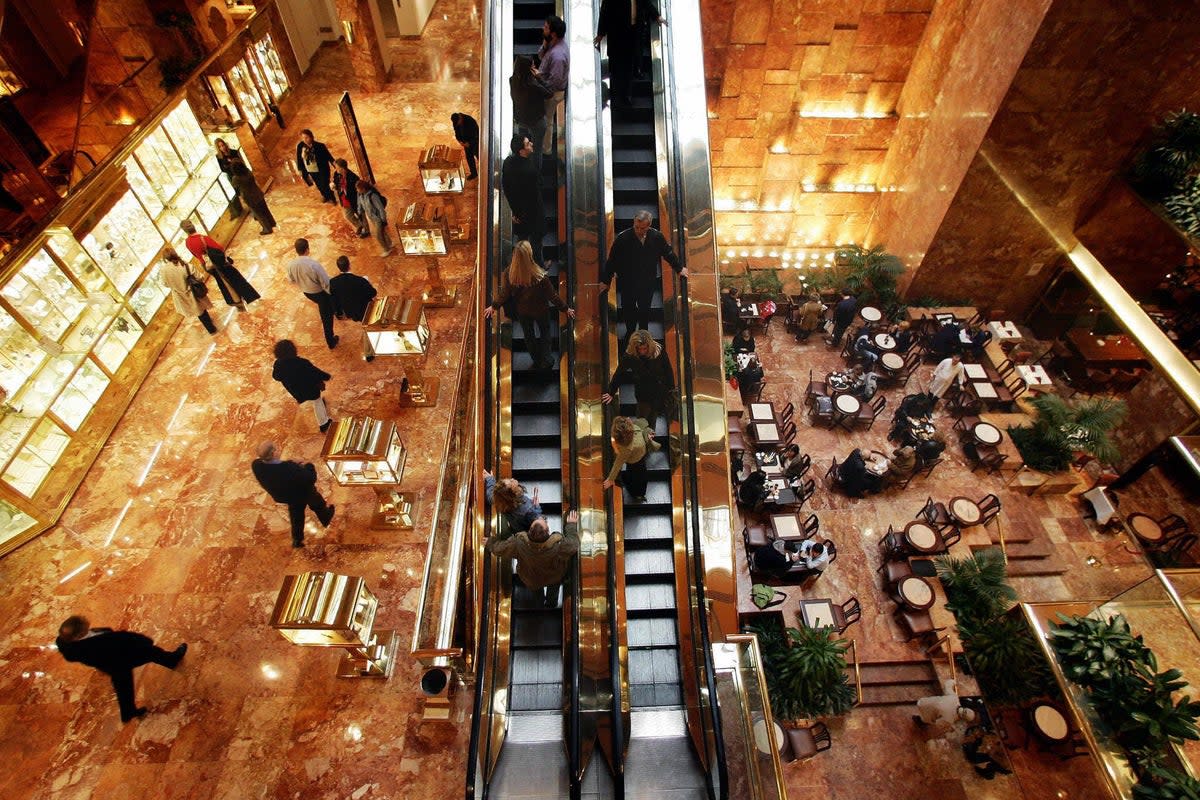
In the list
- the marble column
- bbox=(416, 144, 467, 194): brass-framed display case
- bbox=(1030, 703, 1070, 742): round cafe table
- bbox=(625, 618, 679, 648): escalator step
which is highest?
the marble column

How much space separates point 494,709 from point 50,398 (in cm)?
679

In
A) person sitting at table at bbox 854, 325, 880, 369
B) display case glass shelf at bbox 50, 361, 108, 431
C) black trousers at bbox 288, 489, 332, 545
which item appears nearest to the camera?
black trousers at bbox 288, 489, 332, 545

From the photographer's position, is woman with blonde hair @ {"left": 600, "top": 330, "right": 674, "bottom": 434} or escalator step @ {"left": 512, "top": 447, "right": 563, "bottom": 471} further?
escalator step @ {"left": 512, "top": 447, "right": 563, "bottom": 471}

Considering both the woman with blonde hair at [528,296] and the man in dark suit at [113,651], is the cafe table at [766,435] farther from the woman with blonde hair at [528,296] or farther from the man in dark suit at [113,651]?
the man in dark suit at [113,651]

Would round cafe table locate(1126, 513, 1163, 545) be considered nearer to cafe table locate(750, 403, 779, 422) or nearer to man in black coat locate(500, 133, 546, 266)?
cafe table locate(750, 403, 779, 422)

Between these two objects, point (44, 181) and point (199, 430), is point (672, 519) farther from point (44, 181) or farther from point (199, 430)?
point (44, 181)

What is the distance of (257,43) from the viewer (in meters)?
12.1

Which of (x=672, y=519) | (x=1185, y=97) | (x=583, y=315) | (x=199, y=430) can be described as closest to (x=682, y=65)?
(x=583, y=315)

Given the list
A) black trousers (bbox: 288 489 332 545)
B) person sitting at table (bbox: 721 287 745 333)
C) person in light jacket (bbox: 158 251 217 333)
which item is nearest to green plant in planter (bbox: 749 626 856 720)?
black trousers (bbox: 288 489 332 545)

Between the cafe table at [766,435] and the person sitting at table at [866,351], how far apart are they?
111 inches

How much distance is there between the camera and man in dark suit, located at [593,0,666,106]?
6.91 meters

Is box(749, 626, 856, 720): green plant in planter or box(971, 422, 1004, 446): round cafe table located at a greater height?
box(971, 422, 1004, 446): round cafe table

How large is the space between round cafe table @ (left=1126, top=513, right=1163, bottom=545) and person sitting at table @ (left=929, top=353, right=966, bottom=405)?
11.2ft

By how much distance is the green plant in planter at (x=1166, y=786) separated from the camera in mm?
6180
